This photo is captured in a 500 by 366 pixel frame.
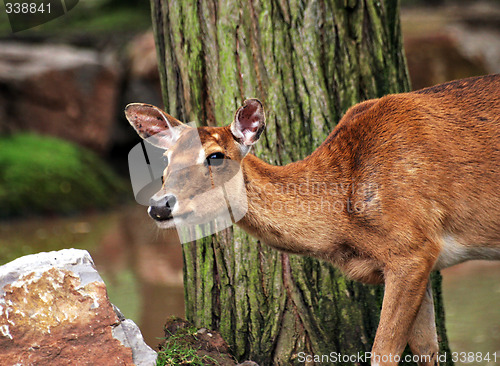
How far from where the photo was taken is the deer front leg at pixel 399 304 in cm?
365

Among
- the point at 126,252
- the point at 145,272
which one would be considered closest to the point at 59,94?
the point at 126,252

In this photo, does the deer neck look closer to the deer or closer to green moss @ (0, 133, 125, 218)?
the deer

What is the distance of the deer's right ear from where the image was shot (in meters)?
3.89

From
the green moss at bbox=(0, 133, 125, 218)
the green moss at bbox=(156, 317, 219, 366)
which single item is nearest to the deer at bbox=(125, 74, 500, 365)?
the green moss at bbox=(156, 317, 219, 366)

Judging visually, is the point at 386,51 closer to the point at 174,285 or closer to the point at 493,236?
the point at 493,236

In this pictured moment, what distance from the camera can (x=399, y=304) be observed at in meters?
3.67

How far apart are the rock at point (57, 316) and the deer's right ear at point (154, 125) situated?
0.83 meters

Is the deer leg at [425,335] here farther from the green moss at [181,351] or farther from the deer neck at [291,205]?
the green moss at [181,351]

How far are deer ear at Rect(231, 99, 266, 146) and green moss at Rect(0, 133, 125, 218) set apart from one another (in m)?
8.89

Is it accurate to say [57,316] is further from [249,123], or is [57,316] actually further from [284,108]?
[284,108]

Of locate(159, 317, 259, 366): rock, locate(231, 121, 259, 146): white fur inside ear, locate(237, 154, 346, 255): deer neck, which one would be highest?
locate(231, 121, 259, 146): white fur inside ear

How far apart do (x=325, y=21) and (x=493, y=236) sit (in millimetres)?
1803

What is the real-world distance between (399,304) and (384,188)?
2.14 feet

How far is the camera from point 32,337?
11.9 feet
